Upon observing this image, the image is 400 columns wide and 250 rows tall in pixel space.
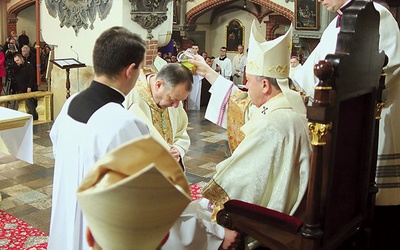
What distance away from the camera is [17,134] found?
16.4ft

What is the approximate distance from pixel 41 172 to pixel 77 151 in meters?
4.31

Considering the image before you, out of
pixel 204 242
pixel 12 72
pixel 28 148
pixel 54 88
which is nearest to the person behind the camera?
pixel 204 242

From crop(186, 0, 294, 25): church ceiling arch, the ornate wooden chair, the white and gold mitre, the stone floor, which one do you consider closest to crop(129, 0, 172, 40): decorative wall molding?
the stone floor

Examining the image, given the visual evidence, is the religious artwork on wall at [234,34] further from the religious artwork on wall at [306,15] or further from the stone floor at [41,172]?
the stone floor at [41,172]

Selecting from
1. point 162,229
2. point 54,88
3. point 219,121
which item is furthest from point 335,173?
point 54,88

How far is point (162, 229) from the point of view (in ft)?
4.32

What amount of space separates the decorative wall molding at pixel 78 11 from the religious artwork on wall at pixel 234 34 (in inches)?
346

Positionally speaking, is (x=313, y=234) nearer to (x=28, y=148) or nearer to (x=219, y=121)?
(x=219, y=121)

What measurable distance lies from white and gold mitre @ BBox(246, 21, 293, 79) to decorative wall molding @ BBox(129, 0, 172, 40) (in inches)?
208

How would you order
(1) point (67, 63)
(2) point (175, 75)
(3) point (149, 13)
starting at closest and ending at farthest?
(2) point (175, 75), (1) point (67, 63), (3) point (149, 13)

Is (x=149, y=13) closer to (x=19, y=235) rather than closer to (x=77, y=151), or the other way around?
(x=19, y=235)

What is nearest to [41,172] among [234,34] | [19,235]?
[19,235]

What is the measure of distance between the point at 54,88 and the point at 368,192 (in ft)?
23.5

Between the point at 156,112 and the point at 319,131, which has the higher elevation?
the point at 319,131
